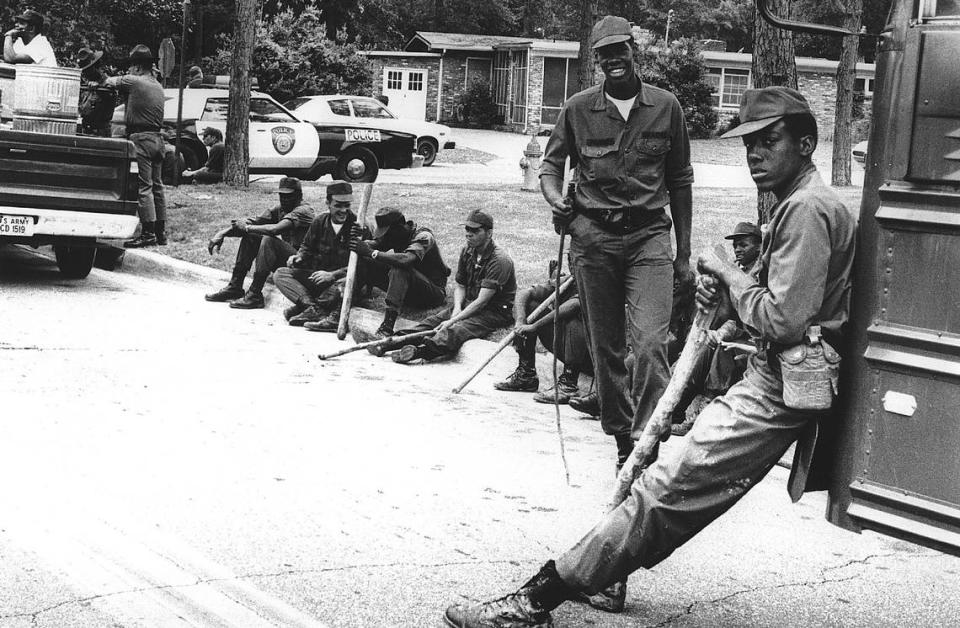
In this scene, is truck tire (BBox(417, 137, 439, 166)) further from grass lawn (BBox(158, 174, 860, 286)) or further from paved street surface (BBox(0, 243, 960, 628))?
paved street surface (BBox(0, 243, 960, 628))

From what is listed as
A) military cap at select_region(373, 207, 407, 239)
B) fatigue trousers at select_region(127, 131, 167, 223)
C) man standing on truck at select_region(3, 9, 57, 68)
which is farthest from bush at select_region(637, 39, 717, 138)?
military cap at select_region(373, 207, 407, 239)

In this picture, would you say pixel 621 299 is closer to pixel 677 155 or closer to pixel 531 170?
pixel 677 155

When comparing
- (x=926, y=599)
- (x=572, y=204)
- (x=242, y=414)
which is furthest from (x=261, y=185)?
(x=926, y=599)

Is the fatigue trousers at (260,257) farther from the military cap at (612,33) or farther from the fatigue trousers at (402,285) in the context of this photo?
the military cap at (612,33)

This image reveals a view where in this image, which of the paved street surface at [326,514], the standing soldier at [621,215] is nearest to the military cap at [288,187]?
the paved street surface at [326,514]

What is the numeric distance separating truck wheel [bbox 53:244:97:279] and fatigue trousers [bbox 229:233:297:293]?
154 centimetres

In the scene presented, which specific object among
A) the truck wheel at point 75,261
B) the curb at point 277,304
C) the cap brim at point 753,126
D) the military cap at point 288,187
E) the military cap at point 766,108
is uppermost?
the military cap at point 766,108

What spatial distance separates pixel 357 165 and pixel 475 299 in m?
14.4

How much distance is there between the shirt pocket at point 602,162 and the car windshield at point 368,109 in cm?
1931

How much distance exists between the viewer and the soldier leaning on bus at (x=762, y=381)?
3.39 meters

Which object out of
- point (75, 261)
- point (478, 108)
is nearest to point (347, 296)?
point (75, 261)

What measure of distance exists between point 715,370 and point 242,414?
272 cm

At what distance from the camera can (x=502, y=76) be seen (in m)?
43.9

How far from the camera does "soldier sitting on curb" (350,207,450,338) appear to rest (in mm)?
9344
